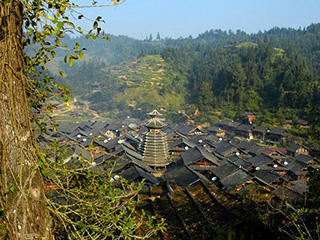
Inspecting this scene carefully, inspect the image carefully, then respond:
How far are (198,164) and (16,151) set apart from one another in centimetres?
2591

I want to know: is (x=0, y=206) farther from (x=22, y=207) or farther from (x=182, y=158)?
(x=182, y=158)

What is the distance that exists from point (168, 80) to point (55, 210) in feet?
323

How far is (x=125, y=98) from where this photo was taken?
295ft

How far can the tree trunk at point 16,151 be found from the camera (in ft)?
8.59

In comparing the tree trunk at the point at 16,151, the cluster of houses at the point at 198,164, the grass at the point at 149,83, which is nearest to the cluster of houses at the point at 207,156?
the cluster of houses at the point at 198,164

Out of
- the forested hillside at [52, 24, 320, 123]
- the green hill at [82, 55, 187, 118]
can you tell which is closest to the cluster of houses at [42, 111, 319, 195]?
the forested hillside at [52, 24, 320, 123]

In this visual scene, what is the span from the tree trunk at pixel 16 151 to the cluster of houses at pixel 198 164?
75cm

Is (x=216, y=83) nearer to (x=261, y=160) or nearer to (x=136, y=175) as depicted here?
(x=261, y=160)

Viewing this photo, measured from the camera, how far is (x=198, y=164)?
27.9 m

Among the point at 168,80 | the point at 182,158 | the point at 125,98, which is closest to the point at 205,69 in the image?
the point at 168,80

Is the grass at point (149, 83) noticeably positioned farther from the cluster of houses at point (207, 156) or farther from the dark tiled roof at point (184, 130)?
the cluster of houses at point (207, 156)

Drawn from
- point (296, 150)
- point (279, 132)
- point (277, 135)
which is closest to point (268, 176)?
point (296, 150)

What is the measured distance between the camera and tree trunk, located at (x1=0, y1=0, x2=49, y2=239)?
103 inches

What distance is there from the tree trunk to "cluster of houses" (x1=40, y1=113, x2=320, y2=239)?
29.5 inches
